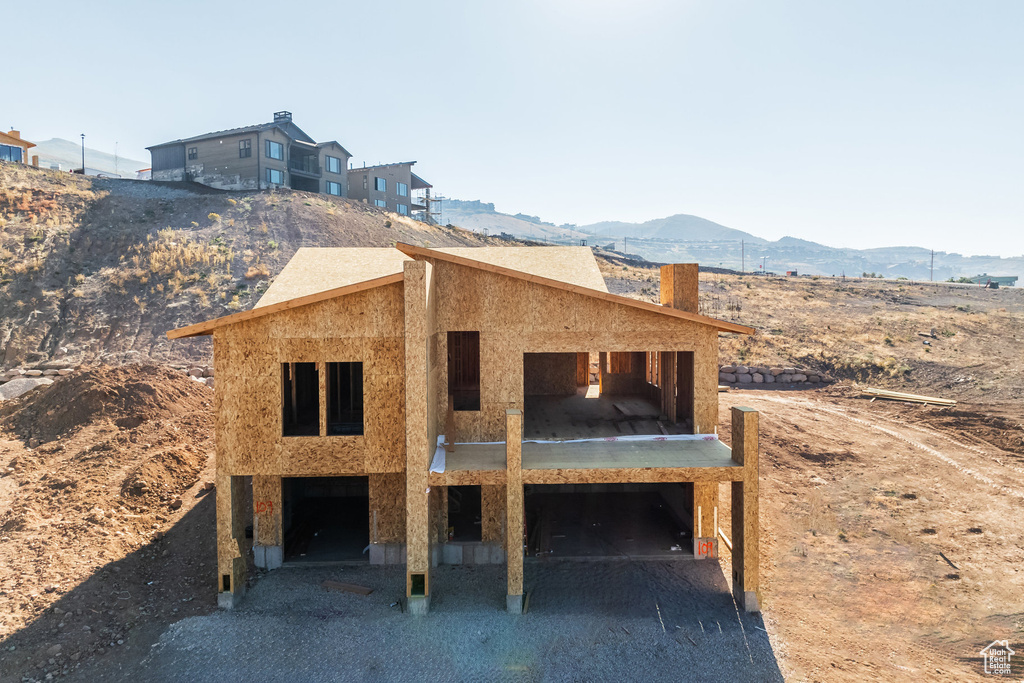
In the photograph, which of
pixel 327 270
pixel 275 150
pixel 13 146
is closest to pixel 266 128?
pixel 275 150

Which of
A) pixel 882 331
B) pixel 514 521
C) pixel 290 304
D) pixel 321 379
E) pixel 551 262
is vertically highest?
pixel 551 262

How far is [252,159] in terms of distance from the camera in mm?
52781

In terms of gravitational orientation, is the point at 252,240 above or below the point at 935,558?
above

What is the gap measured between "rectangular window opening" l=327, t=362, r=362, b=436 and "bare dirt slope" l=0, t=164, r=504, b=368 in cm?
1823

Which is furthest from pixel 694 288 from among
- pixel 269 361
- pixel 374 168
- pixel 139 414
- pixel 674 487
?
pixel 374 168

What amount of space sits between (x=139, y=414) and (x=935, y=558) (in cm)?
2599

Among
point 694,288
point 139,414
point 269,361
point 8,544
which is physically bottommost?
point 8,544

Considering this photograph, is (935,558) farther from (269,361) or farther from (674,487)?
(269,361)

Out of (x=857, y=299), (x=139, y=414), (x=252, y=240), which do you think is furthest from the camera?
(x=857, y=299)

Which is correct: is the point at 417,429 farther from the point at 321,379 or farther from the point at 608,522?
the point at 608,522

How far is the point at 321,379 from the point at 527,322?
4.78 m

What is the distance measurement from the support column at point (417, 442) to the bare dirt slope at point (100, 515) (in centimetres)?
482

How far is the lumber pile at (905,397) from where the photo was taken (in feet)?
85.0

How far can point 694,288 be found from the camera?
1490 cm
